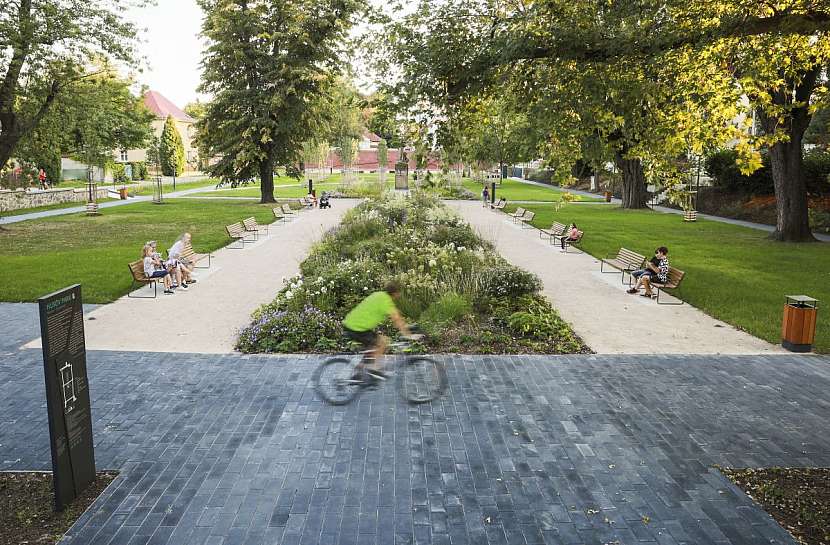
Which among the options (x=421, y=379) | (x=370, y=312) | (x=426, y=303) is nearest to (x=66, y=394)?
(x=421, y=379)

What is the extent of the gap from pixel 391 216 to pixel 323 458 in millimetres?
14222

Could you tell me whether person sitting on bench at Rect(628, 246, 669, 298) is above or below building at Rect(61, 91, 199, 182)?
below

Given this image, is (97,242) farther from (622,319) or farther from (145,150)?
(145,150)

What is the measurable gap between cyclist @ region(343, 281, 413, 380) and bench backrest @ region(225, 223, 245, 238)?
30.2ft

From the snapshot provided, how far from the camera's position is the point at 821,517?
511cm

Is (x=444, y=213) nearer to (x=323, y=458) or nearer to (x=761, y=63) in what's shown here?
(x=761, y=63)

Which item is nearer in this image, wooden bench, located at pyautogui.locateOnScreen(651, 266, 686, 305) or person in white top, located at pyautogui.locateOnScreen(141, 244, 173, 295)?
wooden bench, located at pyautogui.locateOnScreen(651, 266, 686, 305)

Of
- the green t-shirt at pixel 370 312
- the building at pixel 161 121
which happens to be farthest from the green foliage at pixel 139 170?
the green t-shirt at pixel 370 312

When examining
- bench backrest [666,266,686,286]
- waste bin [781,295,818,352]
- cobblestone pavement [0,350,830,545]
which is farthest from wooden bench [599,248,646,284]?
cobblestone pavement [0,350,830,545]

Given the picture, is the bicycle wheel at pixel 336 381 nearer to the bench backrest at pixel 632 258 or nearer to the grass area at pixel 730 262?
the grass area at pixel 730 262

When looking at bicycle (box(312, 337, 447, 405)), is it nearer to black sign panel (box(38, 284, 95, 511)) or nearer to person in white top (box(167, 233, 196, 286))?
black sign panel (box(38, 284, 95, 511))

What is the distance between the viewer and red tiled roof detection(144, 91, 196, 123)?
77.4 metres

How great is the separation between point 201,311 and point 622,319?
7.48m

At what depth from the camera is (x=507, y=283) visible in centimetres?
1179
